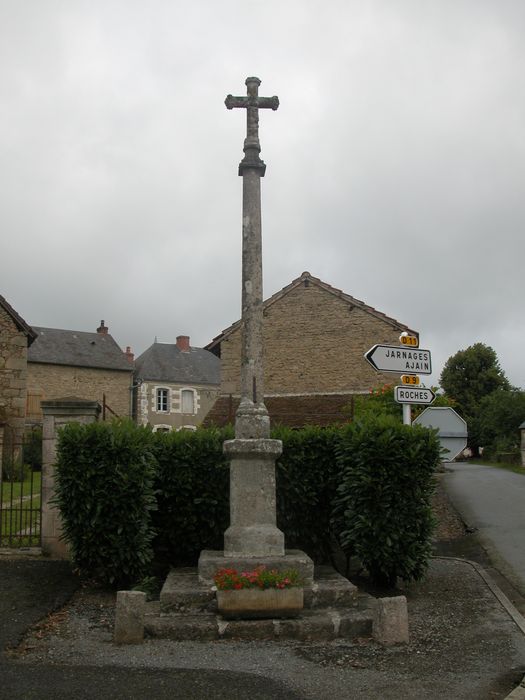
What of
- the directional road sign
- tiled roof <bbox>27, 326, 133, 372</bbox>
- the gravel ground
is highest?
tiled roof <bbox>27, 326, 133, 372</bbox>

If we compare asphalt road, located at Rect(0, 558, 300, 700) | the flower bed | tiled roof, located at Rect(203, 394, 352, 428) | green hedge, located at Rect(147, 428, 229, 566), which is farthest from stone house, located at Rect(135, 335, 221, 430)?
asphalt road, located at Rect(0, 558, 300, 700)

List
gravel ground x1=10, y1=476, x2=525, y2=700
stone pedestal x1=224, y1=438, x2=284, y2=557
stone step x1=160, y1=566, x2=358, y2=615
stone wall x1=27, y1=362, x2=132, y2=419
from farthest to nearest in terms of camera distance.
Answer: stone wall x1=27, y1=362, x2=132, y2=419 → stone pedestal x1=224, y1=438, x2=284, y2=557 → stone step x1=160, y1=566, x2=358, y2=615 → gravel ground x1=10, y1=476, x2=525, y2=700

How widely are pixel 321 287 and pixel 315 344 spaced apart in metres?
2.01

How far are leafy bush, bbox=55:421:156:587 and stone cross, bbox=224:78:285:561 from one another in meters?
1.10

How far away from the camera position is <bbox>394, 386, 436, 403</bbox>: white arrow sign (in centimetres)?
766

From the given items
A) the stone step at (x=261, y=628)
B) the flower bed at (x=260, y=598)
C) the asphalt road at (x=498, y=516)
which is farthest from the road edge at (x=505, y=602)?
the flower bed at (x=260, y=598)

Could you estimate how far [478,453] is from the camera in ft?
181

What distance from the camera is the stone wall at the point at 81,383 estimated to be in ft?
125

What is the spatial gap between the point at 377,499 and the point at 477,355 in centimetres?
4950

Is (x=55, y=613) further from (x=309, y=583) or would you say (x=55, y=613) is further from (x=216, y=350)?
(x=216, y=350)

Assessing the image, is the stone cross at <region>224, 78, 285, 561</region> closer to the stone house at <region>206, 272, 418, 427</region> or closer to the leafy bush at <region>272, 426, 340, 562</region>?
the leafy bush at <region>272, 426, 340, 562</region>

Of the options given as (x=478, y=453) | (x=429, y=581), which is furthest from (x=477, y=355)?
(x=429, y=581)

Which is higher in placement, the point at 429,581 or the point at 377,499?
the point at 377,499

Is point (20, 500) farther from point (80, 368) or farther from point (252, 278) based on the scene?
point (80, 368)
